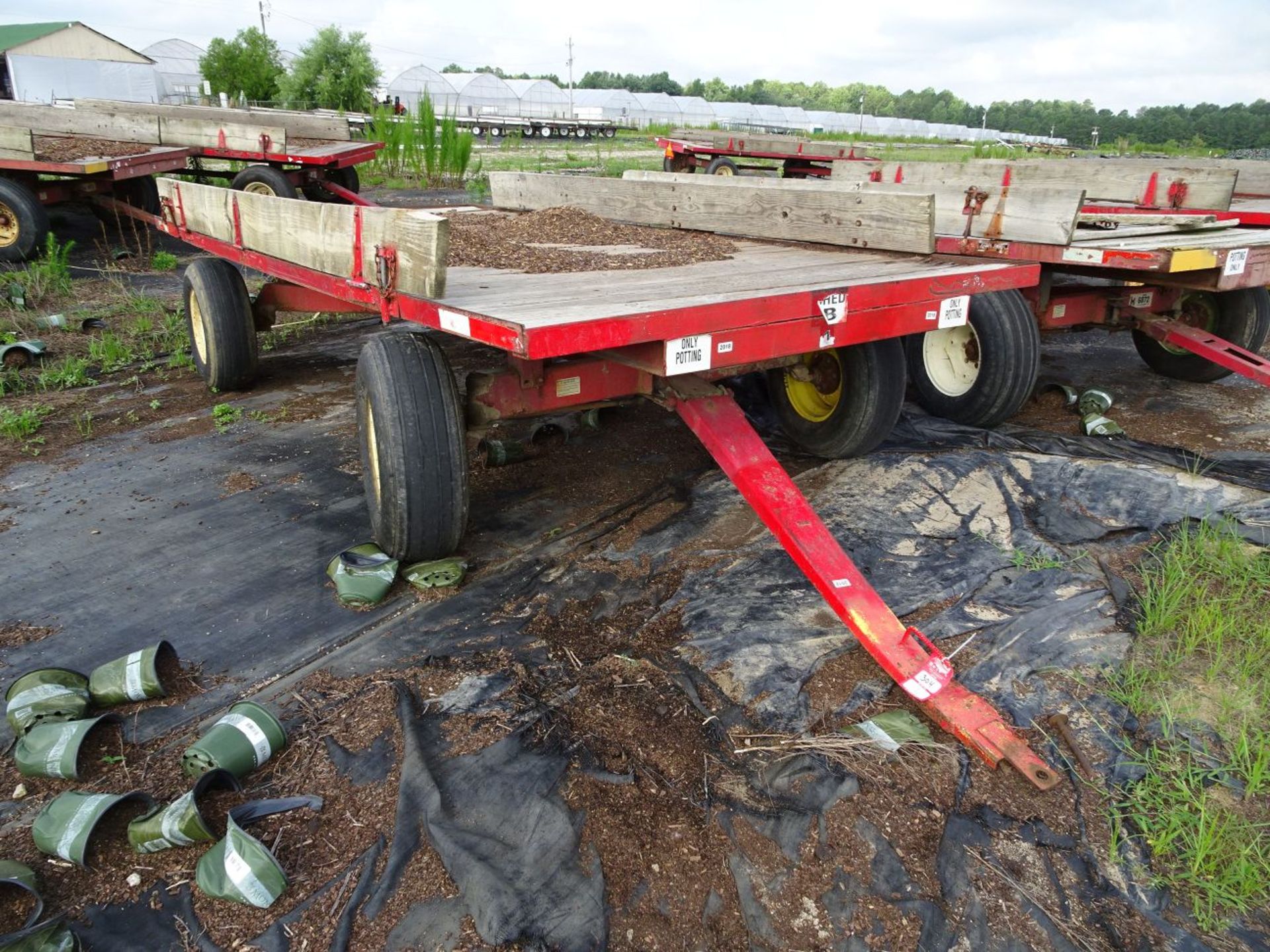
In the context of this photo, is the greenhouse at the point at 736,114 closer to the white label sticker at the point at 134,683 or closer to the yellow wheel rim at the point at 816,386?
the yellow wheel rim at the point at 816,386

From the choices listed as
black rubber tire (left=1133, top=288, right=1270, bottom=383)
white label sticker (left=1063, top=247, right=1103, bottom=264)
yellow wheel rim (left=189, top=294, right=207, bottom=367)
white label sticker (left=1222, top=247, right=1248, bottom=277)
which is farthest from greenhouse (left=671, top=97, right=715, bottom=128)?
white label sticker (left=1063, top=247, right=1103, bottom=264)

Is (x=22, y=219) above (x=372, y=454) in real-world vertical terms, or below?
above

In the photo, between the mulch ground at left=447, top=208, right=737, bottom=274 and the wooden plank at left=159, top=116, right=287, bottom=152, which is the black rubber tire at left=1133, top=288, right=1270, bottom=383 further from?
the wooden plank at left=159, top=116, right=287, bottom=152

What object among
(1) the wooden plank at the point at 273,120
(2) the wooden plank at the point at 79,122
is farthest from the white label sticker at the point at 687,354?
(1) the wooden plank at the point at 273,120

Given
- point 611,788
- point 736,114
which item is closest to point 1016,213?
point 611,788

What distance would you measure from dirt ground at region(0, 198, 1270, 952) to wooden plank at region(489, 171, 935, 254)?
153cm

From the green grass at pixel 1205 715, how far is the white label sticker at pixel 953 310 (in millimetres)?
1145

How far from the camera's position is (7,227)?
9.09 metres

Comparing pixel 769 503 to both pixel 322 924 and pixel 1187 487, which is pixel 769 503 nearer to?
pixel 322 924

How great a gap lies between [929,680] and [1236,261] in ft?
11.2

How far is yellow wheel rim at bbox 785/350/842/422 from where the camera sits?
429cm

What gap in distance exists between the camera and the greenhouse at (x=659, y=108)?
235ft

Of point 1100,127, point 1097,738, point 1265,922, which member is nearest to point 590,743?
point 1097,738

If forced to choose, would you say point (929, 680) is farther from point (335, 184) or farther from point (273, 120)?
point (273, 120)
